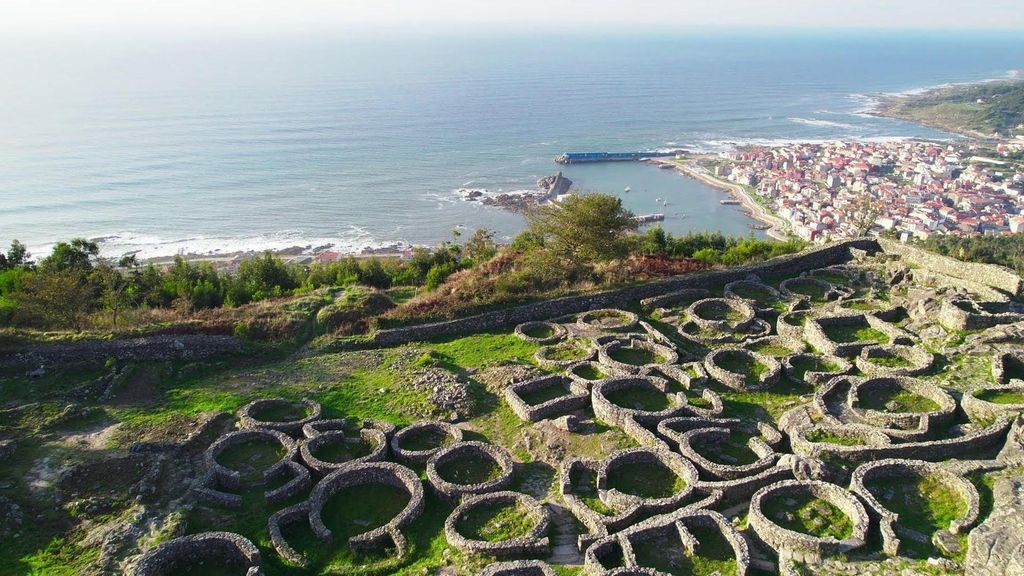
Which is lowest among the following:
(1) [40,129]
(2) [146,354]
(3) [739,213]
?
(3) [739,213]

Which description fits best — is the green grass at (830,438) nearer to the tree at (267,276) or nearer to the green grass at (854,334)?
the green grass at (854,334)

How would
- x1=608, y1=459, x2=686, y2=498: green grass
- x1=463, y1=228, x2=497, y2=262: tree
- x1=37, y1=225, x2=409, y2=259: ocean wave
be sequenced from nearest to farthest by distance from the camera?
x1=608, y1=459, x2=686, y2=498: green grass
x1=463, y1=228, x2=497, y2=262: tree
x1=37, y1=225, x2=409, y2=259: ocean wave

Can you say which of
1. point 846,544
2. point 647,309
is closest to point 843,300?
point 647,309

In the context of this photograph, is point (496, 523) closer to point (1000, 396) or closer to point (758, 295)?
point (1000, 396)

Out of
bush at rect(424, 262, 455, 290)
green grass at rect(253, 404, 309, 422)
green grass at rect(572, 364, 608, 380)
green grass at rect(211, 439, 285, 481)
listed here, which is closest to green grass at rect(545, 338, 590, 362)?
green grass at rect(572, 364, 608, 380)

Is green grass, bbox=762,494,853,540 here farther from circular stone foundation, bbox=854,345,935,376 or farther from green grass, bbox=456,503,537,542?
circular stone foundation, bbox=854,345,935,376

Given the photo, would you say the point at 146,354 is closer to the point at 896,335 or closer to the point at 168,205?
the point at 896,335

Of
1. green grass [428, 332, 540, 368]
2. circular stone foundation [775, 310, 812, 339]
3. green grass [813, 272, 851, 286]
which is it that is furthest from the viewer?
green grass [813, 272, 851, 286]
